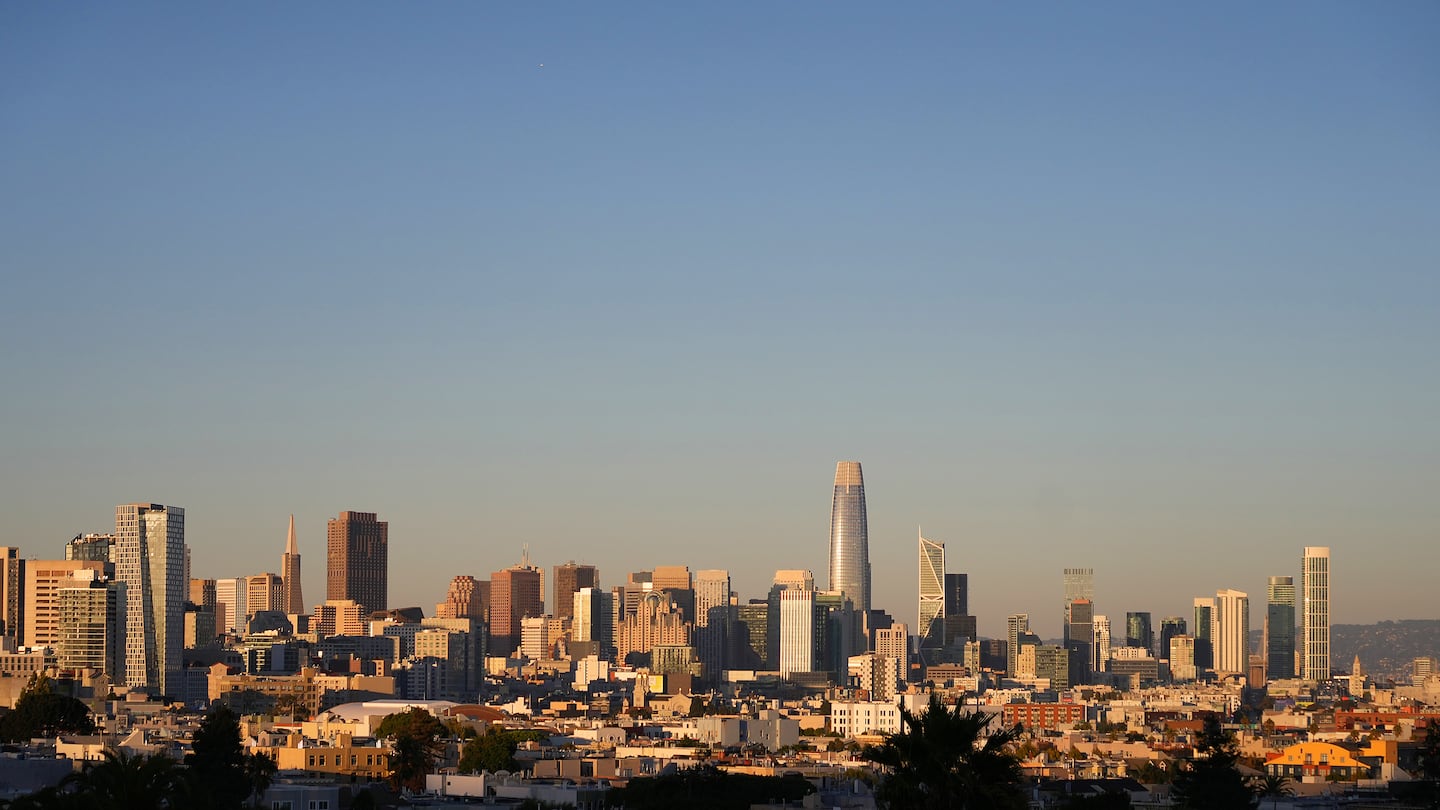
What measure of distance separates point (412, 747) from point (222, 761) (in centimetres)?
2311

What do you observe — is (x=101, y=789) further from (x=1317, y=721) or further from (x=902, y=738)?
(x=1317, y=721)

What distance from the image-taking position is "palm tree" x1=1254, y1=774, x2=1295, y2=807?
74606 mm

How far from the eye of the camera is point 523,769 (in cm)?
9562

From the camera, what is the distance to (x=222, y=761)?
67.4 m

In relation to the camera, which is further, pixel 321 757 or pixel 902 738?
pixel 321 757

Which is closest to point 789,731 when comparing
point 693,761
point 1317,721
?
point 1317,721

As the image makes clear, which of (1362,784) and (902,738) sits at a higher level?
(902,738)

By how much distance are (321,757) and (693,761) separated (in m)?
22.3

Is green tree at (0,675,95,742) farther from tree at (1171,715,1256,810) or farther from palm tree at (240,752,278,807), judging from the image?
tree at (1171,715,1256,810)

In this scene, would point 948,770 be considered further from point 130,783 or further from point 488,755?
point 488,755

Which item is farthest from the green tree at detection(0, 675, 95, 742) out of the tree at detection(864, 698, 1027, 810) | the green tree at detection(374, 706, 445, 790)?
the tree at detection(864, 698, 1027, 810)

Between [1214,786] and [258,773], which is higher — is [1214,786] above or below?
above

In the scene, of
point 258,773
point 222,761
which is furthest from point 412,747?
point 222,761

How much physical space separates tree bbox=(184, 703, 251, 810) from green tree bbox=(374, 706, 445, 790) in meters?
14.3
